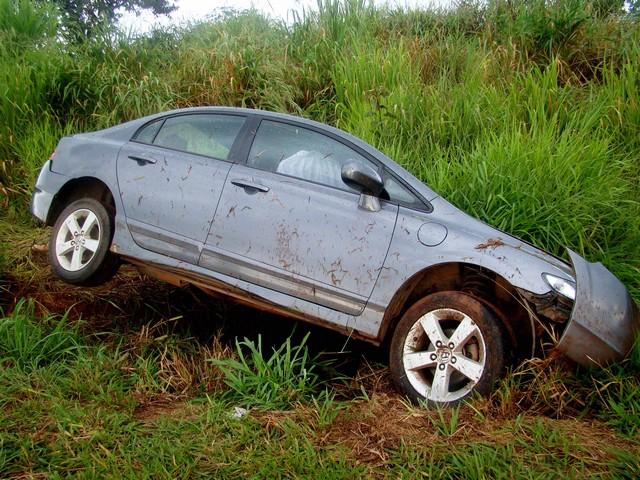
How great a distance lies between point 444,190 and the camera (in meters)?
5.71

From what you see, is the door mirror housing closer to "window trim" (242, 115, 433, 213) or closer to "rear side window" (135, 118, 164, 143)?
"window trim" (242, 115, 433, 213)

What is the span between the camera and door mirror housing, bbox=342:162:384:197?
158 inches

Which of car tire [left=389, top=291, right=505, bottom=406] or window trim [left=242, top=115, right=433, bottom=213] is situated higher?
window trim [left=242, top=115, right=433, bottom=213]

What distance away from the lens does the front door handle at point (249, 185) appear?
4.38 m

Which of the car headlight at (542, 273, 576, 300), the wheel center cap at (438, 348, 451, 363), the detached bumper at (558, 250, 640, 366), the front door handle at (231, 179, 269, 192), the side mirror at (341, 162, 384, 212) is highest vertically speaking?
the side mirror at (341, 162, 384, 212)

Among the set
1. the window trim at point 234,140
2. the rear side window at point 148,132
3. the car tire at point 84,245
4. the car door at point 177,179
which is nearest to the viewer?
the car door at point 177,179

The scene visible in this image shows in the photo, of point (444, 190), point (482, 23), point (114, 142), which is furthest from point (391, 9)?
point (114, 142)

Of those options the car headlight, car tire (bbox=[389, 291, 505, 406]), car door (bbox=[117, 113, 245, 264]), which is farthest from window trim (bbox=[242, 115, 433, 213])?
the car headlight

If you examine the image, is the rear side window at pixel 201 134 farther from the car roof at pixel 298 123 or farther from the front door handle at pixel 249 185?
the front door handle at pixel 249 185

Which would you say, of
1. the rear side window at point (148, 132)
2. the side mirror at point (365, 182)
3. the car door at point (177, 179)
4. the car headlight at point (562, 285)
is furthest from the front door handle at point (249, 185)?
the car headlight at point (562, 285)

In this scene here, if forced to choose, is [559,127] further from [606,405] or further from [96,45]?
[96,45]

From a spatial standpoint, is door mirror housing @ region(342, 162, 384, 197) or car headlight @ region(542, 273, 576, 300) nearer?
car headlight @ region(542, 273, 576, 300)

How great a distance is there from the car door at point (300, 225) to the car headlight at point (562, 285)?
905 millimetres

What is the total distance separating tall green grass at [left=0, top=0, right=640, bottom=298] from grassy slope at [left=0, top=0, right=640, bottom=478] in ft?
0.09
